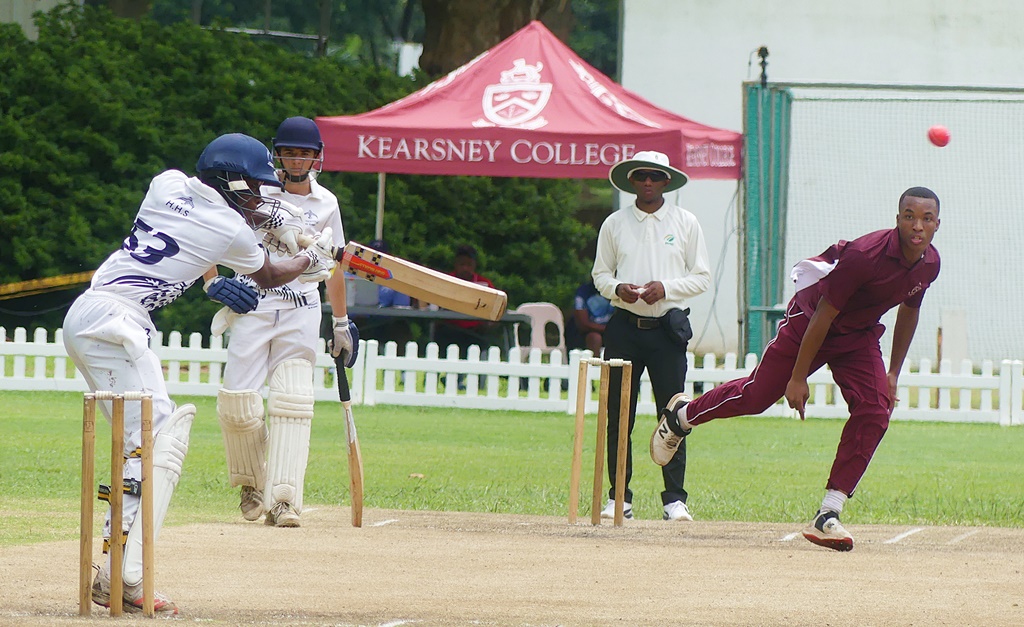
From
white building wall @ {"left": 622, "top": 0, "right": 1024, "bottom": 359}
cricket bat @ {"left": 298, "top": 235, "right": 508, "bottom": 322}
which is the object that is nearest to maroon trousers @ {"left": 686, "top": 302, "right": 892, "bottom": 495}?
cricket bat @ {"left": 298, "top": 235, "right": 508, "bottom": 322}

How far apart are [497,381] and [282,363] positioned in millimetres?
7210

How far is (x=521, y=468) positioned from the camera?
Result: 1112 cm

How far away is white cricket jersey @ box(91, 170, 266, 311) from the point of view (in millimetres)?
5691

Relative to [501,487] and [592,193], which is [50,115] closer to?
[501,487]

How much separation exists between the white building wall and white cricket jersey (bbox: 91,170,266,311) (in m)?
17.4

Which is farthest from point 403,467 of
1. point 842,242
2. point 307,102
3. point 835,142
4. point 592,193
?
point 592,193

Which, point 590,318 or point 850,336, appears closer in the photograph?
point 850,336

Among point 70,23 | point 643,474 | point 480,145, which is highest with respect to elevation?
point 70,23

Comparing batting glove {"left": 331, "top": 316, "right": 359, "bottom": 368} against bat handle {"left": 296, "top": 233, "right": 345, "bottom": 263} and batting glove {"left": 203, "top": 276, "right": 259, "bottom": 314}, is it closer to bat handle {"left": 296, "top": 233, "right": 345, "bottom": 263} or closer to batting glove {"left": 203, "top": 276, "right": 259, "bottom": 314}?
bat handle {"left": 296, "top": 233, "right": 345, "bottom": 263}

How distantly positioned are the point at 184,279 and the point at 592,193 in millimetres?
26735

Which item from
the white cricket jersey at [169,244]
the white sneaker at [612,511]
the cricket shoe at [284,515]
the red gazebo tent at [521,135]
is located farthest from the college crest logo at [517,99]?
the white cricket jersey at [169,244]

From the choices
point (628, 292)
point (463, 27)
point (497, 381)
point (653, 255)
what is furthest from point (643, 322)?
point (463, 27)

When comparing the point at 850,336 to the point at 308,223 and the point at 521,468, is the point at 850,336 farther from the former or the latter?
the point at 521,468

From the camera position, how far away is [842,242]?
24.6ft
